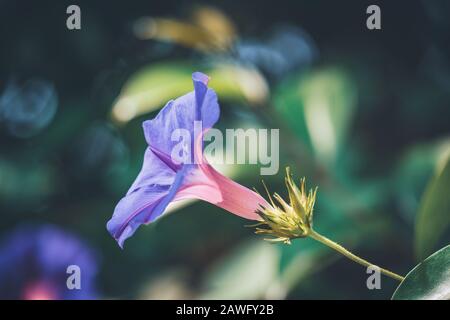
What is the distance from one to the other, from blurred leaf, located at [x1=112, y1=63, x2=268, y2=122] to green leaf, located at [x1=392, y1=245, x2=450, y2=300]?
31.8 inches

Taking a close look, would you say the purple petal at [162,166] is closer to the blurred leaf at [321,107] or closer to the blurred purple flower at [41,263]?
the blurred leaf at [321,107]

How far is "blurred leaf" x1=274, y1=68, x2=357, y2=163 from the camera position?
5.10ft

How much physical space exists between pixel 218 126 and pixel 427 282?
93cm

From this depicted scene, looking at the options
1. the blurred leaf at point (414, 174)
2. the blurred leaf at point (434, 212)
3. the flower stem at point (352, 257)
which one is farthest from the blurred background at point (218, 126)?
the flower stem at point (352, 257)

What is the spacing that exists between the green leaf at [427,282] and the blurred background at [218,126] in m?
0.66

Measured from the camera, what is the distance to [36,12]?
1.79m

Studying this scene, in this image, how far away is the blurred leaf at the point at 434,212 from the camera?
987 mm

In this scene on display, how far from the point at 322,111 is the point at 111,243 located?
575 mm

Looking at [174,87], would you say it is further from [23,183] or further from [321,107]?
[23,183]

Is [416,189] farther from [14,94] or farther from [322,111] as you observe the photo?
[14,94]

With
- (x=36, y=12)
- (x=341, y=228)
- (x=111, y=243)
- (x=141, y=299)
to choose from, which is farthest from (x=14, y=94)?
(x=341, y=228)
